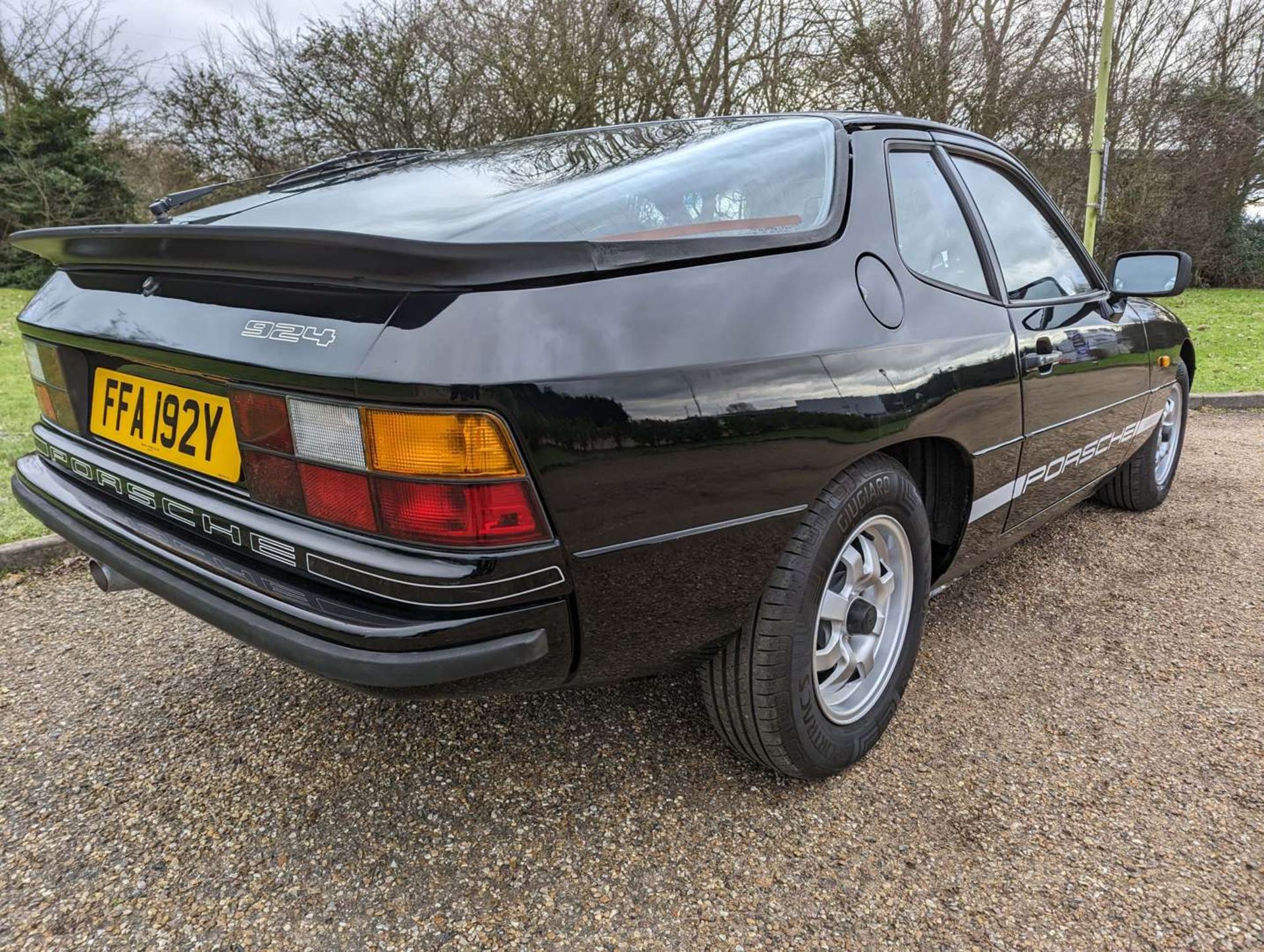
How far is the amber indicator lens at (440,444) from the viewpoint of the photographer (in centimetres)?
130

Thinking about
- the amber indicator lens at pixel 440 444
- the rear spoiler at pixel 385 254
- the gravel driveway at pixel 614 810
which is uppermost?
the rear spoiler at pixel 385 254

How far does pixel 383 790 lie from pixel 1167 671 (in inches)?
90.9

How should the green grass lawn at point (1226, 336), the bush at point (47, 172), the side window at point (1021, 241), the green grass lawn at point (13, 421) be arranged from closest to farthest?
the side window at point (1021, 241) < the green grass lawn at point (13, 421) < the green grass lawn at point (1226, 336) < the bush at point (47, 172)

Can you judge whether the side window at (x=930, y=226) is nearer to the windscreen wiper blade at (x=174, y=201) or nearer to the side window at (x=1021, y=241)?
the side window at (x=1021, y=241)

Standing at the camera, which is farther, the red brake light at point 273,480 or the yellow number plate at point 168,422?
the yellow number plate at point 168,422

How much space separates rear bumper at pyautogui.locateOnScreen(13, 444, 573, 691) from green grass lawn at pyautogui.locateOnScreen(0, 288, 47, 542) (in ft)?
6.42

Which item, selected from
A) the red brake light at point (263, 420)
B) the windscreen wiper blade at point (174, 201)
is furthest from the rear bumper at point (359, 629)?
the windscreen wiper blade at point (174, 201)

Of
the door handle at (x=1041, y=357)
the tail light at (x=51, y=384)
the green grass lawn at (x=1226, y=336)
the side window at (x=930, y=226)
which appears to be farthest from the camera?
the green grass lawn at (x=1226, y=336)

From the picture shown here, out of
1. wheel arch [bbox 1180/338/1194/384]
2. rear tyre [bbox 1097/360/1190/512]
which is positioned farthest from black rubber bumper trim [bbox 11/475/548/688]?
wheel arch [bbox 1180/338/1194/384]

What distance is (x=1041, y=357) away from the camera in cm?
238

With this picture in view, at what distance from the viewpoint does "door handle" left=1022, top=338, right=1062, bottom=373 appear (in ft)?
7.63

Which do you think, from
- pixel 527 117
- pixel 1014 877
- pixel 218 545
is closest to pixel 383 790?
pixel 218 545

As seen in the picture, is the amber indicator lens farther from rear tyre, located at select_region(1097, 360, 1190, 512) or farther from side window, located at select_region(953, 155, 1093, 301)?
rear tyre, located at select_region(1097, 360, 1190, 512)

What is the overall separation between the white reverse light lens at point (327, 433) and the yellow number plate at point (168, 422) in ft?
0.66
